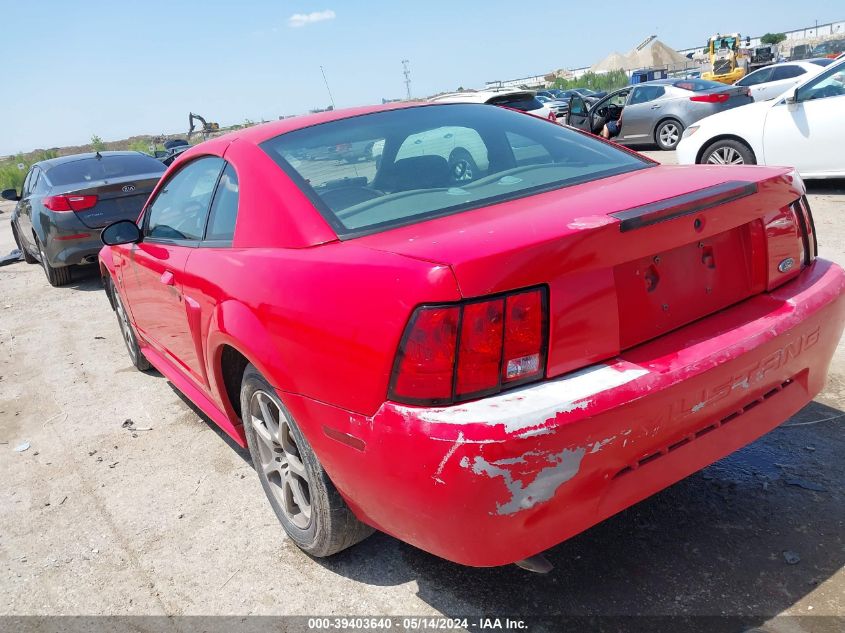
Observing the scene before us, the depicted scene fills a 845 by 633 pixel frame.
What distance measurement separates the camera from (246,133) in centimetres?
297

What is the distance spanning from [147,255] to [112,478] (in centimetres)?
116

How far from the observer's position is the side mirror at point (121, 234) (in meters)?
3.70

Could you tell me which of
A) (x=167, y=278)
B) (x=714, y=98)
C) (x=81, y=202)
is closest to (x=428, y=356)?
(x=167, y=278)

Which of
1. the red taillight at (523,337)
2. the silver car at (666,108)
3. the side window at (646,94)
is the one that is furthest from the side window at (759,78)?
the red taillight at (523,337)

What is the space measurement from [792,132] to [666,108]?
6.96 m

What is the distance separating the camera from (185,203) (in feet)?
11.2

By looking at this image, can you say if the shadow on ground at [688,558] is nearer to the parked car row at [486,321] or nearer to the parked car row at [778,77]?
the parked car row at [486,321]

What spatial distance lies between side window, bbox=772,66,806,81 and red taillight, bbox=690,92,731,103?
4555 mm

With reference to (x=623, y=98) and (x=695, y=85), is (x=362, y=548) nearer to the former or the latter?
(x=695, y=85)

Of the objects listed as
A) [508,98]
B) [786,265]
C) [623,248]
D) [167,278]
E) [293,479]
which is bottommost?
[293,479]

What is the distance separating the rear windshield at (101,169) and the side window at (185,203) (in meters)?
5.00

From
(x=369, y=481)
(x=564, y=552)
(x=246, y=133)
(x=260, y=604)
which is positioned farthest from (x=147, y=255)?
(x=564, y=552)

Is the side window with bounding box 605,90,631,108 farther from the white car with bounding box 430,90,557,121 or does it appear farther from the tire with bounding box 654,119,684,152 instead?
the white car with bounding box 430,90,557,121

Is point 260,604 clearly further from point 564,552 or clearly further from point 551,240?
point 551,240
